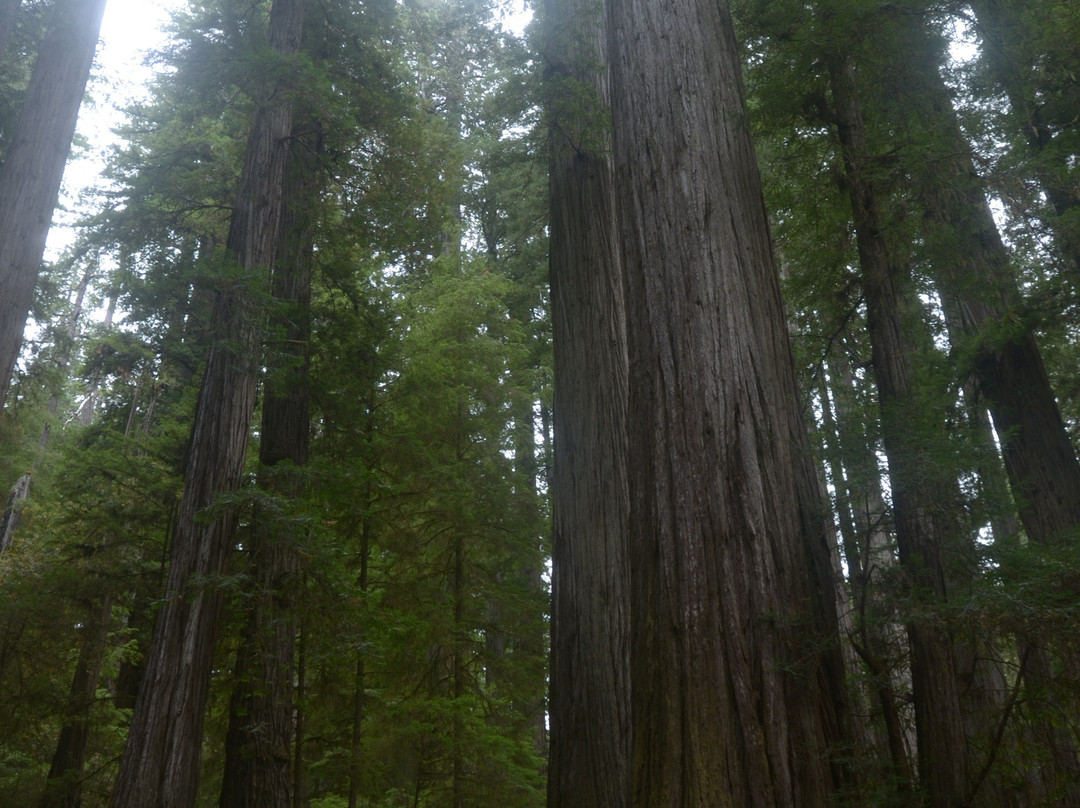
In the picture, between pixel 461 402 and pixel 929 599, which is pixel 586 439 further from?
pixel 461 402

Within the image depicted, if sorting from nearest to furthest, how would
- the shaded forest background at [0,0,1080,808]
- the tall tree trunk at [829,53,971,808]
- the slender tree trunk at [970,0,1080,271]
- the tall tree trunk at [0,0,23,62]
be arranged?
1. the tall tree trunk at [829,53,971,808]
2. the shaded forest background at [0,0,1080,808]
3. the slender tree trunk at [970,0,1080,271]
4. the tall tree trunk at [0,0,23,62]

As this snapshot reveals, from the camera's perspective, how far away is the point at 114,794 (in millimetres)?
6980

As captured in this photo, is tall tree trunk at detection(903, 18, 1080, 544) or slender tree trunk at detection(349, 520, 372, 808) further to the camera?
slender tree trunk at detection(349, 520, 372, 808)

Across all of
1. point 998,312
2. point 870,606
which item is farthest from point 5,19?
point 998,312

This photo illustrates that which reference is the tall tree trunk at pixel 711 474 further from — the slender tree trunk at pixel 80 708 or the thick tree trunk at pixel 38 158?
the slender tree trunk at pixel 80 708

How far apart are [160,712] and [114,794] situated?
2.40 ft

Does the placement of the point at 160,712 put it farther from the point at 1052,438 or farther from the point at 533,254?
the point at 533,254

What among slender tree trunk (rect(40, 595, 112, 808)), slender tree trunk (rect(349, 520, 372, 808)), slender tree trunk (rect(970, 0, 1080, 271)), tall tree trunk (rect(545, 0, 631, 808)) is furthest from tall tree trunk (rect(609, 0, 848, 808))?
slender tree trunk (rect(40, 595, 112, 808))

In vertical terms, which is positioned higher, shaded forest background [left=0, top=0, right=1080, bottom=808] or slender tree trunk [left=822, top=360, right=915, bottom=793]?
shaded forest background [left=0, top=0, right=1080, bottom=808]

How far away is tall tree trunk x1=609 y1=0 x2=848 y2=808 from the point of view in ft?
11.2

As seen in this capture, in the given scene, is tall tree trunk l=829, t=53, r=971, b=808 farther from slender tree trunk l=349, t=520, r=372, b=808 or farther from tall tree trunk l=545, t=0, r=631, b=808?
slender tree trunk l=349, t=520, r=372, b=808

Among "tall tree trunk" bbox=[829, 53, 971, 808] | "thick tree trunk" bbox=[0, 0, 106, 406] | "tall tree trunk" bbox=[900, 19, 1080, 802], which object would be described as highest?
"thick tree trunk" bbox=[0, 0, 106, 406]

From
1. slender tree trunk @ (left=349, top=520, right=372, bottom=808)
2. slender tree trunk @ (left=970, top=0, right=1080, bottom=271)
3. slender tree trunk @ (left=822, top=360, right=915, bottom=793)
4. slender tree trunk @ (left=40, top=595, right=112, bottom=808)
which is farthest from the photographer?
slender tree trunk @ (left=40, top=595, right=112, bottom=808)

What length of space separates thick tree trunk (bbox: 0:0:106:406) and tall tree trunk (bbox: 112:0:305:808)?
69.9 inches
